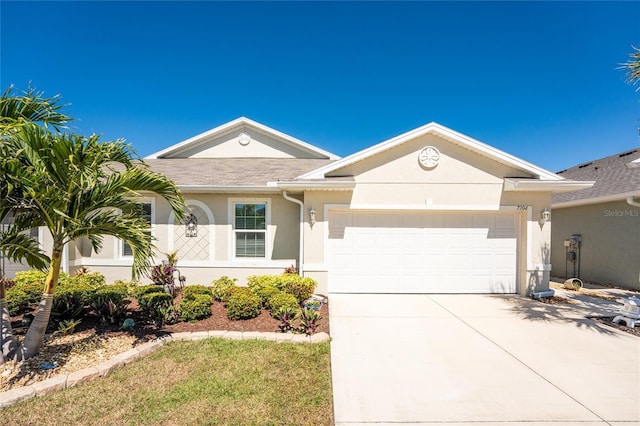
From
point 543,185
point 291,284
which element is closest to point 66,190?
point 291,284

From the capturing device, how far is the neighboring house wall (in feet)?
32.5

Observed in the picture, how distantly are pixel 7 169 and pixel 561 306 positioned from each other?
11111 millimetres

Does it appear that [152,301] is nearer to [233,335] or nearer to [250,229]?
[233,335]

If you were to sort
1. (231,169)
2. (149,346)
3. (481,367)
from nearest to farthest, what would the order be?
(481,367) < (149,346) < (231,169)

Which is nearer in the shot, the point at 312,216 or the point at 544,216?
the point at 312,216

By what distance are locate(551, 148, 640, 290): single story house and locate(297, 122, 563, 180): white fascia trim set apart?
3330 millimetres

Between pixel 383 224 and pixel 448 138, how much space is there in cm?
301

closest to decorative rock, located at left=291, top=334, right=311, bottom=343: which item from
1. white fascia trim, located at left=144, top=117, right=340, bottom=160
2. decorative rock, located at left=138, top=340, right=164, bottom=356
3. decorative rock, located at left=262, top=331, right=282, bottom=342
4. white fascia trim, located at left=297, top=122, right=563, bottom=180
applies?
decorative rock, located at left=262, top=331, right=282, bottom=342

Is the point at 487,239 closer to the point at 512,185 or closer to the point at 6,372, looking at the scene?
the point at 512,185

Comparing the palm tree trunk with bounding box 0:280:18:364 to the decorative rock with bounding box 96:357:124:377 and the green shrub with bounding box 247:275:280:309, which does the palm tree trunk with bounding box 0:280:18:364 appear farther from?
the green shrub with bounding box 247:275:280:309

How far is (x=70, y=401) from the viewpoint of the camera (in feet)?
11.0

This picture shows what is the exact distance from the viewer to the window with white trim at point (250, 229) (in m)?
8.91

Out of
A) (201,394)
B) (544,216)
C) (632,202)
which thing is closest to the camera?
(201,394)

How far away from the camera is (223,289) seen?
7516mm
